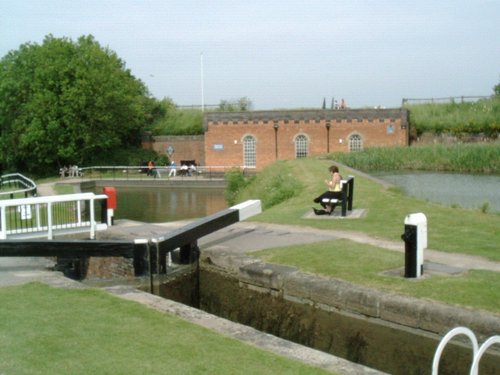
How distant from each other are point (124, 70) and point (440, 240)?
4821 cm

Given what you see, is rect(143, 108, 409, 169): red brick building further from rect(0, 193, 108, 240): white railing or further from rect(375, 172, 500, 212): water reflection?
rect(0, 193, 108, 240): white railing

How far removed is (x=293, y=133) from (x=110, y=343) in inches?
1597

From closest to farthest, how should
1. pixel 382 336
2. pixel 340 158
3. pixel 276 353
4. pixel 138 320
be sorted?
1. pixel 276 353
2. pixel 138 320
3. pixel 382 336
4. pixel 340 158

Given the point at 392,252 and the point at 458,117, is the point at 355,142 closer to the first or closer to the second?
the point at 458,117

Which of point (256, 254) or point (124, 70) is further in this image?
point (124, 70)

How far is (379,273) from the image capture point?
876 cm

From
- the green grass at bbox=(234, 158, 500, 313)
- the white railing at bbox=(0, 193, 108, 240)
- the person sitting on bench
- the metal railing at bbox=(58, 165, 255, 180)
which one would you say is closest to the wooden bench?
the person sitting on bench

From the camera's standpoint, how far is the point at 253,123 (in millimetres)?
46719

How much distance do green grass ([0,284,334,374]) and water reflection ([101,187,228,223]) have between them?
18273 mm

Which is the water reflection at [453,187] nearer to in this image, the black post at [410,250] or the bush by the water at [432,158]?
the bush by the water at [432,158]

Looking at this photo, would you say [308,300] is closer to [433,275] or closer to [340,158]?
[433,275]

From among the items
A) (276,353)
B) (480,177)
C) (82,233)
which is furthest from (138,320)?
(480,177)

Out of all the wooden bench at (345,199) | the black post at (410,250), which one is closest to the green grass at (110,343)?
the black post at (410,250)

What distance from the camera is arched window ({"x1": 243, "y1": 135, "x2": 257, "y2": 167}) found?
4703 centimetres
